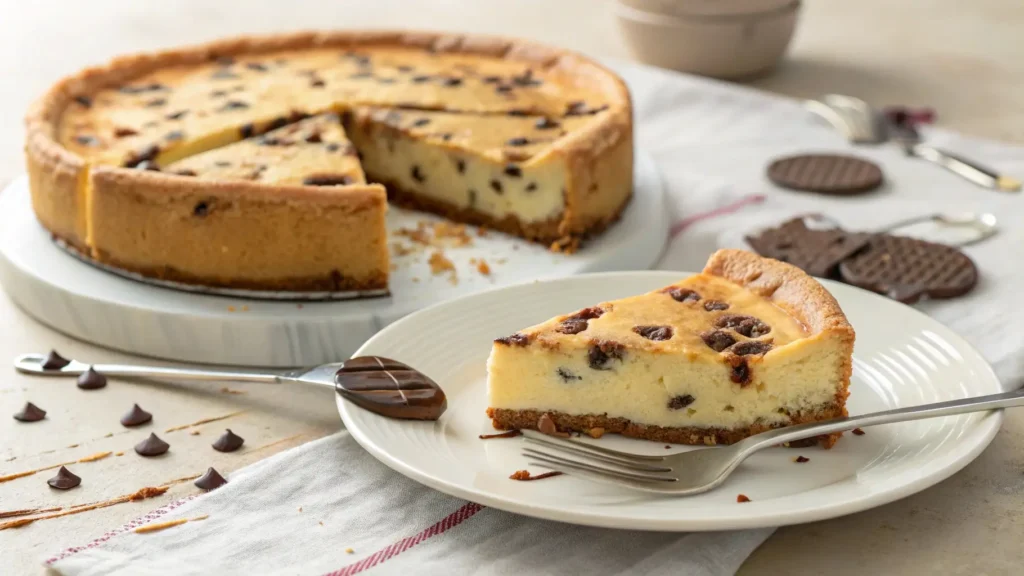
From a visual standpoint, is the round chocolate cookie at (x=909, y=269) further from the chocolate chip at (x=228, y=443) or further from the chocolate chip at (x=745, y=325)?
the chocolate chip at (x=228, y=443)

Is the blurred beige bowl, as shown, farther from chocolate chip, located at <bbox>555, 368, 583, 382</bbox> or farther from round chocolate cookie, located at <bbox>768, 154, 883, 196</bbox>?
chocolate chip, located at <bbox>555, 368, 583, 382</bbox>

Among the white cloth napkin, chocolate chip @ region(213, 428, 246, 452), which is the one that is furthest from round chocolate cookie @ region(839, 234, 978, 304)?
chocolate chip @ region(213, 428, 246, 452)

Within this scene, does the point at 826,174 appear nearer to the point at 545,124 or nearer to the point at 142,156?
the point at 545,124

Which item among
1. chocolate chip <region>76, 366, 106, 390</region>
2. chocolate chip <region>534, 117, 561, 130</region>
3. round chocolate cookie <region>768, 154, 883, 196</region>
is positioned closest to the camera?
chocolate chip <region>76, 366, 106, 390</region>

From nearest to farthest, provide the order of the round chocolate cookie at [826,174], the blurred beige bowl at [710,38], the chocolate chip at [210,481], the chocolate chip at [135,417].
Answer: the chocolate chip at [210,481] → the chocolate chip at [135,417] → the round chocolate cookie at [826,174] → the blurred beige bowl at [710,38]

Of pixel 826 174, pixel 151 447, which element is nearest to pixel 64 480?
pixel 151 447

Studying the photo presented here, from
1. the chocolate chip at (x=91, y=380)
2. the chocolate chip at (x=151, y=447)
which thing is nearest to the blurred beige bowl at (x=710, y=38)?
the chocolate chip at (x=91, y=380)
